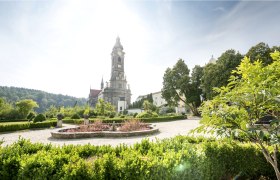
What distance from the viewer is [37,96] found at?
452ft

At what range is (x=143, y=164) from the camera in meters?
3.31

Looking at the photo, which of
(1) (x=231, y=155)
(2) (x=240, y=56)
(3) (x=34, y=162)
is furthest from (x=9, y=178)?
(2) (x=240, y=56)

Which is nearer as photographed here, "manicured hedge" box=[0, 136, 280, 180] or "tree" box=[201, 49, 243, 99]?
"manicured hedge" box=[0, 136, 280, 180]

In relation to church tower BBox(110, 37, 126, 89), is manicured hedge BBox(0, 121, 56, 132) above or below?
below

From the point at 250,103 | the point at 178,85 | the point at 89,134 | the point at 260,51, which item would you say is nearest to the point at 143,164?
the point at 250,103

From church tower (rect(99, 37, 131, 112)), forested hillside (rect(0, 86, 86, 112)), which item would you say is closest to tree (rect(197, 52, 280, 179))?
church tower (rect(99, 37, 131, 112))

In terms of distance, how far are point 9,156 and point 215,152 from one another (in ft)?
17.2

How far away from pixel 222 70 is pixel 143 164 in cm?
3060

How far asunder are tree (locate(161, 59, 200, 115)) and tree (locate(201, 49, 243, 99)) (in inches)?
365

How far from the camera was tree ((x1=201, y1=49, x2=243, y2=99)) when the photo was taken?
1133 inches

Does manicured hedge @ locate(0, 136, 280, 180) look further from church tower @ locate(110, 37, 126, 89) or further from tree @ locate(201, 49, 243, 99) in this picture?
church tower @ locate(110, 37, 126, 89)

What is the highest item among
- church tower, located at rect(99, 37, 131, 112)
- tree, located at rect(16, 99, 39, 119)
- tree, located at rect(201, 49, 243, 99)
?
church tower, located at rect(99, 37, 131, 112)

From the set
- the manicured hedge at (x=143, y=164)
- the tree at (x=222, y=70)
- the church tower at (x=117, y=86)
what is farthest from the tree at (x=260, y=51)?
the church tower at (x=117, y=86)

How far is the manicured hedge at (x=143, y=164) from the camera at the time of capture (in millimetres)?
3338
